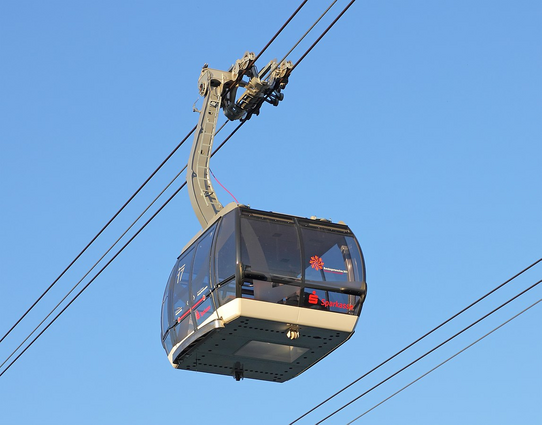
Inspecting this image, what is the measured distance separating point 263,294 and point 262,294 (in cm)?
2

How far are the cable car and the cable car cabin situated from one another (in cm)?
1

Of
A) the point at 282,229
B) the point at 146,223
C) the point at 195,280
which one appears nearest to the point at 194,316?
the point at 195,280

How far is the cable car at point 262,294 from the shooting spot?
17969 mm

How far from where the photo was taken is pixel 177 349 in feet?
63.2

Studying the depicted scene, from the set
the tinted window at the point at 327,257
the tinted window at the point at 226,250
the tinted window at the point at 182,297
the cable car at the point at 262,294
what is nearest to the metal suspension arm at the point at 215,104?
the cable car at the point at 262,294

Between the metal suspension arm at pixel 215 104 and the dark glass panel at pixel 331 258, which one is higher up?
the metal suspension arm at pixel 215 104

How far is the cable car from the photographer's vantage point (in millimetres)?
17969

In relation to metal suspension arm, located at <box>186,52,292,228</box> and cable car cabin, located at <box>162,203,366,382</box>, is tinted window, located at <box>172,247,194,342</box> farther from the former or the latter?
metal suspension arm, located at <box>186,52,292,228</box>

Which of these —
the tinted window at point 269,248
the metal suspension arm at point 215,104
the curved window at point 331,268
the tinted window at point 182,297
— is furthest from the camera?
the metal suspension arm at point 215,104

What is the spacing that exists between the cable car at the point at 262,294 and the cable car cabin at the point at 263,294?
0.01 metres

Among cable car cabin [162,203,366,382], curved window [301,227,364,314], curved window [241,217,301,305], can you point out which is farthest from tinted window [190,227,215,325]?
curved window [301,227,364,314]

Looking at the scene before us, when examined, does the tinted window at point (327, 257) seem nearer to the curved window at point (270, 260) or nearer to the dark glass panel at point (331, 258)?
the dark glass panel at point (331, 258)

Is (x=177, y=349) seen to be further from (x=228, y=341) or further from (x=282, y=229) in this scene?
(x=282, y=229)

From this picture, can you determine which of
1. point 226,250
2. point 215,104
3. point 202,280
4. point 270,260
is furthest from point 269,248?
point 215,104
